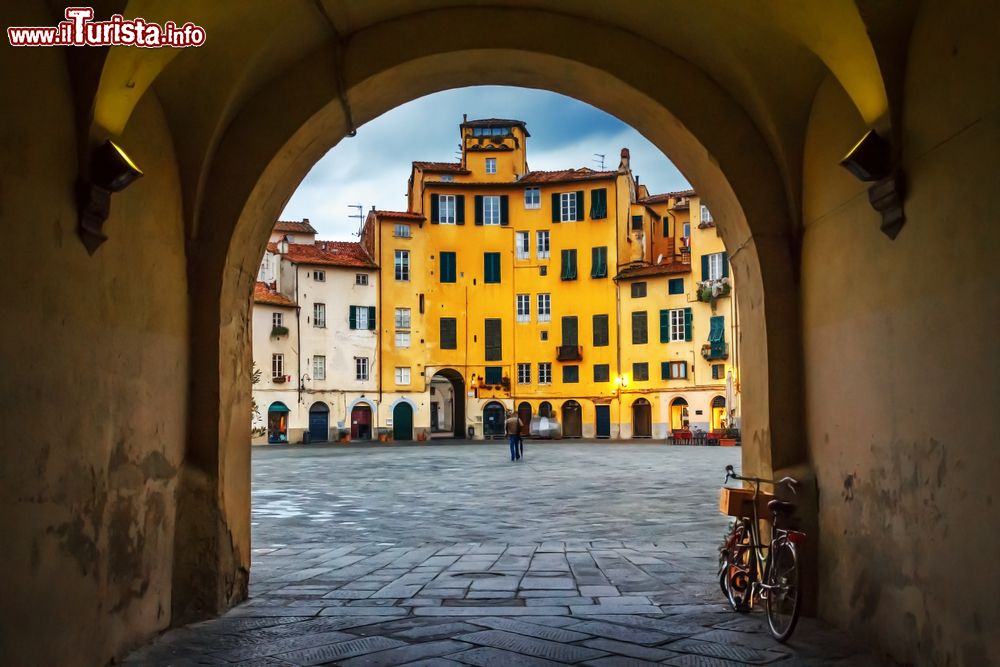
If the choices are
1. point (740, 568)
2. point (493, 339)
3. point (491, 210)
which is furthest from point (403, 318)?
point (740, 568)

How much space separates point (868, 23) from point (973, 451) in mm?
2302

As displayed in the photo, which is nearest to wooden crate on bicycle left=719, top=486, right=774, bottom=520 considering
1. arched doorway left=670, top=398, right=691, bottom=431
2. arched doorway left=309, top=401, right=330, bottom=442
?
arched doorway left=670, top=398, right=691, bottom=431

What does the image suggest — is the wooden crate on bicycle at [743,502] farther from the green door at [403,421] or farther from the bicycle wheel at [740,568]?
the green door at [403,421]

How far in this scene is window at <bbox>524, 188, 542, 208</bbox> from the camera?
49.0m

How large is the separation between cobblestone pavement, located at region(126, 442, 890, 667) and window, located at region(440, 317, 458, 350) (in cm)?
3219

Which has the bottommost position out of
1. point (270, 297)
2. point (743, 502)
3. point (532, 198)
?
point (743, 502)

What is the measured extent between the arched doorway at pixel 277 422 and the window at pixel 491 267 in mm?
12840

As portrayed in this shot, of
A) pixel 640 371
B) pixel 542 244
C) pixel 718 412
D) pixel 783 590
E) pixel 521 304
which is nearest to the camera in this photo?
pixel 783 590

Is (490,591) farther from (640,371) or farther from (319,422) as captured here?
(319,422)

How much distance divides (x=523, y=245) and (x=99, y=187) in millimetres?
44640

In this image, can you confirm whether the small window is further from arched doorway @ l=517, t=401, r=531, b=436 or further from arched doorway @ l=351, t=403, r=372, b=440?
arched doorway @ l=351, t=403, r=372, b=440

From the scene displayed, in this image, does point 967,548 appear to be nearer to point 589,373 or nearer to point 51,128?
point 51,128

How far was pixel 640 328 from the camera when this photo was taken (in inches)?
1820

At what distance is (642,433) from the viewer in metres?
48.4
